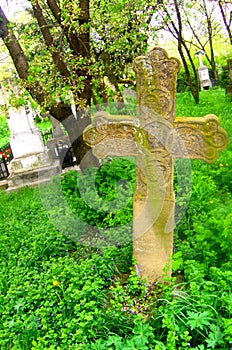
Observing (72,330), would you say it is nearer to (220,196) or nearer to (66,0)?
(220,196)

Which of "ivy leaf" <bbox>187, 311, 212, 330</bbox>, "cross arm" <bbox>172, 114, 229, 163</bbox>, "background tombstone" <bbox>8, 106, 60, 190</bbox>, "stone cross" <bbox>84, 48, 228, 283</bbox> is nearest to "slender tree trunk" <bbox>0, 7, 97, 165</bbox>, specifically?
"stone cross" <bbox>84, 48, 228, 283</bbox>

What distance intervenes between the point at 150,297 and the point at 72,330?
25.2 inches

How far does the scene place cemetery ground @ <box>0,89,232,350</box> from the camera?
2490mm

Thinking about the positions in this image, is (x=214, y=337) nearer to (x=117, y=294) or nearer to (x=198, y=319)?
(x=198, y=319)

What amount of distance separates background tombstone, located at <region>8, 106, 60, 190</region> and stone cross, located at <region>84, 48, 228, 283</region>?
541 cm

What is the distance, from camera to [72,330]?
8.66 ft

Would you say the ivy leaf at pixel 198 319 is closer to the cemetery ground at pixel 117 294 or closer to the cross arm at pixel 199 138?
the cemetery ground at pixel 117 294

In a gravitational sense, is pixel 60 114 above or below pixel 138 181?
above

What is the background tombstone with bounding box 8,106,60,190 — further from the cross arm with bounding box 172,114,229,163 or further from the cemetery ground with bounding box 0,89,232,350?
the cross arm with bounding box 172,114,229,163

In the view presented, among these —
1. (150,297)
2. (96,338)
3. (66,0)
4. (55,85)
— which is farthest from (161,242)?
(66,0)

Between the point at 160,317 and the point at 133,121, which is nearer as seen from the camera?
the point at 160,317

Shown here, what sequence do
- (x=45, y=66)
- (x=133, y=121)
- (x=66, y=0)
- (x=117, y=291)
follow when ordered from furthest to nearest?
1. (x=45, y=66)
2. (x=66, y=0)
3. (x=133, y=121)
4. (x=117, y=291)

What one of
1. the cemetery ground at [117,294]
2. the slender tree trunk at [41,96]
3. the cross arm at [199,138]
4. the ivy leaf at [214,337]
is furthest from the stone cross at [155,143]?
the slender tree trunk at [41,96]

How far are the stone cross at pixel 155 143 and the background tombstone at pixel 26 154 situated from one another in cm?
541
